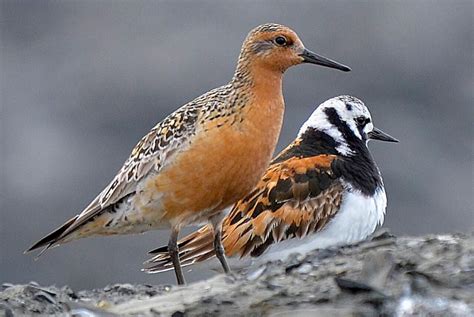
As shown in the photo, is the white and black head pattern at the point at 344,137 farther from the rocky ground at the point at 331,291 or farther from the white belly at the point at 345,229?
the rocky ground at the point at 331,291

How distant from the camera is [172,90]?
24688 mm

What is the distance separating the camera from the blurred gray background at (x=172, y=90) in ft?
70.3

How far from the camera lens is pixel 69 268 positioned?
20328 mm

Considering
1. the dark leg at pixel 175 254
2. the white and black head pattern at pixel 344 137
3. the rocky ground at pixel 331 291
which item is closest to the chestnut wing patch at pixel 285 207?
the white and black head pattern at pixel 344 137

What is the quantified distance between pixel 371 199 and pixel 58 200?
10512mm

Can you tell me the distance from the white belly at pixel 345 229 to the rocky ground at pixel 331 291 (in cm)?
278

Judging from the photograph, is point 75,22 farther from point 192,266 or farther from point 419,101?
point 192,266

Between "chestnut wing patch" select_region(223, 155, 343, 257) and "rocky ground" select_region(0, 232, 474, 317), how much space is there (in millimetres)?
2930

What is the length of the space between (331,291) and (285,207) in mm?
4156

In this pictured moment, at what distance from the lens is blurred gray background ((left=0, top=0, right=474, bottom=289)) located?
21422 millimetres

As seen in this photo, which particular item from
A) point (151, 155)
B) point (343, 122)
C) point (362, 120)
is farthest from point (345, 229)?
point (151, 155)

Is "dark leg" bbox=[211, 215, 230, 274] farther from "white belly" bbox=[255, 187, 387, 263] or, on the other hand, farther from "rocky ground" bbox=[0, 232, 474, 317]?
"rocky ground" bbox=[0, 232, 474, 317]

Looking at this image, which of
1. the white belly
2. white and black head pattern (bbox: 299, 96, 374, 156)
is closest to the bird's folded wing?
the white belly

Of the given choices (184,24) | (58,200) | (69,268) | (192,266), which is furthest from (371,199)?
(184,24)
